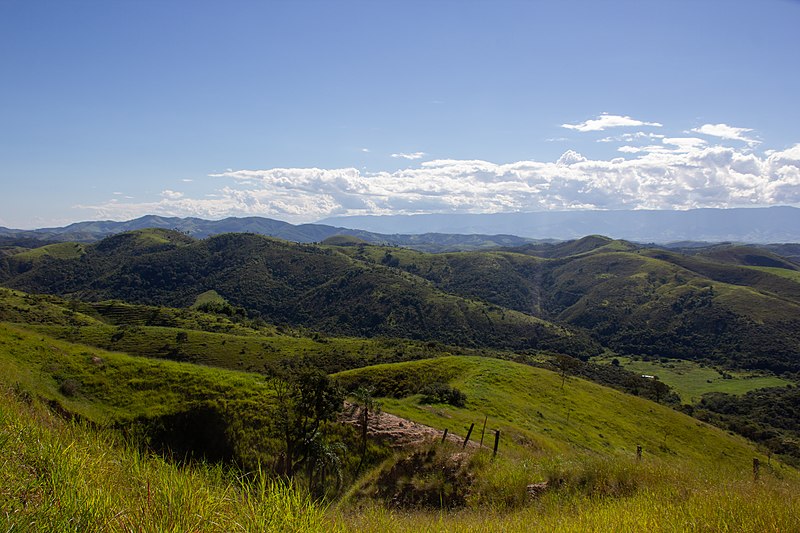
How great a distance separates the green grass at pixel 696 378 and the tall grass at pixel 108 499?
147335mm

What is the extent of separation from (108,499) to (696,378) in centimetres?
18672

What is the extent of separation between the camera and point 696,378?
492ft

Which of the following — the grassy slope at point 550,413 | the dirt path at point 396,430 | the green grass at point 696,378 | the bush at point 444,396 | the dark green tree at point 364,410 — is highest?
the dark green tree at point 364,410

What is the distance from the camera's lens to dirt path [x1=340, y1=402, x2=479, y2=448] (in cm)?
2349

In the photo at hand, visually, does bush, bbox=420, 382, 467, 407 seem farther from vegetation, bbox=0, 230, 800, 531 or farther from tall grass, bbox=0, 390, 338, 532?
tall grass, bbox=0, 390, 338, 532

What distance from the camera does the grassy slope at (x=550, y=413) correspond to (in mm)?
35463

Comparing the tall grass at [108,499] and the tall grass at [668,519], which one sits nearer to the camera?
the tall grass at [108,499]

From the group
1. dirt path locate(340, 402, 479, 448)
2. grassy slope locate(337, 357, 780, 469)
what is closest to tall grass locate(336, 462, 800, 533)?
dirt path locate(340, 402, 479, 448)

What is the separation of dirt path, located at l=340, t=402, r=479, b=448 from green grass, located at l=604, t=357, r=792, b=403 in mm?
127012

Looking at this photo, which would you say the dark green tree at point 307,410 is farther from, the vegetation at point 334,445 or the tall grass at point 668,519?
the tall grass at point 668,519

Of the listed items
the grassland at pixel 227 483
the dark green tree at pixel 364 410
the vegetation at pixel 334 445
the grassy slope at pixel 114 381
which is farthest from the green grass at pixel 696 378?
the grassland at pixel 227 483

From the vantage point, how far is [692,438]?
54.4 metres

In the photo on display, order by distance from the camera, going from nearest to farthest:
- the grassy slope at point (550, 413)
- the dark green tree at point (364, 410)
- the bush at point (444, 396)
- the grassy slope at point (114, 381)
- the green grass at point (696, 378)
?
the dark green tree at point (364, 410)
the grassy slope at point (114, 381)
the grassy slope at point (550, 413)
the bush at point (444, 396)
the green grass at point (696, 378)

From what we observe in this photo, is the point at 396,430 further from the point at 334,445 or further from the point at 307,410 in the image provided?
the point at 307,410
